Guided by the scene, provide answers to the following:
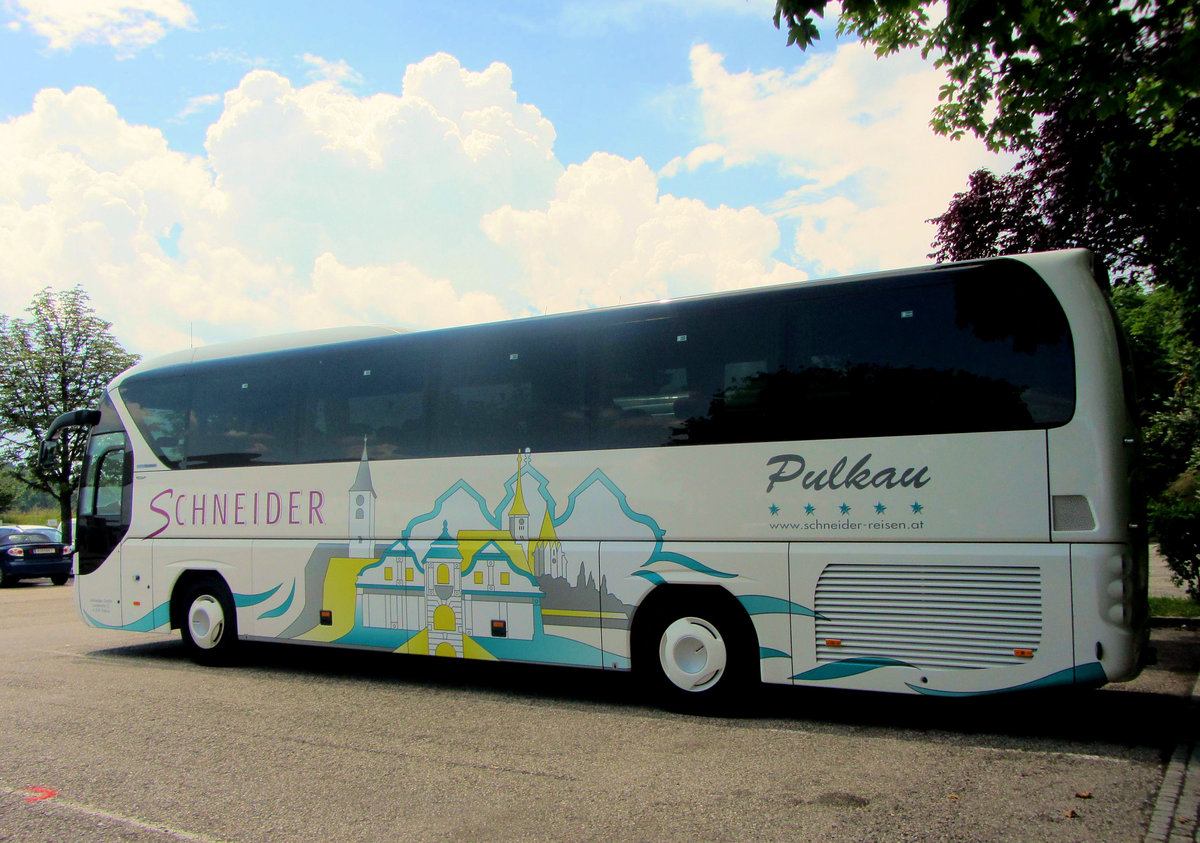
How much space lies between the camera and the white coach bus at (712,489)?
6098mm

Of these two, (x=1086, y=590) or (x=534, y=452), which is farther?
(x=534, y=452)

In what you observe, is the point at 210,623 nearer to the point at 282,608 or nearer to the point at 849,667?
the point at 282,608

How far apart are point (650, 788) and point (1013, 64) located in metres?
6.57

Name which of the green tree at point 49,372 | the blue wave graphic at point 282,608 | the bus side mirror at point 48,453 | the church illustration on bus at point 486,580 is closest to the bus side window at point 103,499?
the bus side mirror at point 48,453

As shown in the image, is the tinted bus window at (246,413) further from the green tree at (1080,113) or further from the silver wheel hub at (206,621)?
the green tree at (1080,113)

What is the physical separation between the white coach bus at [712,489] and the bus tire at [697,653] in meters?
0.02

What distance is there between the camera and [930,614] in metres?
6.35

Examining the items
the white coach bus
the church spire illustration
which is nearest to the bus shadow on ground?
the white coach bus

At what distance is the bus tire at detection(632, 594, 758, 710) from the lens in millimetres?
7078

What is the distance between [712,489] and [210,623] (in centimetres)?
642

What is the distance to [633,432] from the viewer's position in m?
7.48

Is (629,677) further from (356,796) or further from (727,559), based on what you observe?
(356,796)

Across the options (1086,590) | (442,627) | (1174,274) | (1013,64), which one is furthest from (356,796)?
(1174,274)

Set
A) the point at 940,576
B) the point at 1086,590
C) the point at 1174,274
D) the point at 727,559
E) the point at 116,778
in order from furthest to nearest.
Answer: the point at 1174,274 < the point at 727,559 < the point at 940,576 < the point at 1086,590 < the point at 116,778
